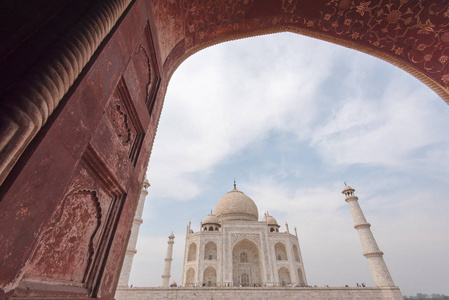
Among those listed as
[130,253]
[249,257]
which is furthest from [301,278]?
[130,253]

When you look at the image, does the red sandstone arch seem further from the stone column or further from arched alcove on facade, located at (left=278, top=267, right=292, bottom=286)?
arched alcove on facade, located at (left=278, top=267, right=292, bottom=286)

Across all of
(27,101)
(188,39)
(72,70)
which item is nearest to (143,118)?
(72,70)

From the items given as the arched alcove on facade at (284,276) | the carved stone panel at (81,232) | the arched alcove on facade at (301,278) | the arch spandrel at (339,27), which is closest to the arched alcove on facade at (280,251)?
the arched alcove on facade at (284,276)

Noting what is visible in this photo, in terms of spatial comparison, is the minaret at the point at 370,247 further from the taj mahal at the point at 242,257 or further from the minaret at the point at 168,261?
the minaret at the point at 168,261

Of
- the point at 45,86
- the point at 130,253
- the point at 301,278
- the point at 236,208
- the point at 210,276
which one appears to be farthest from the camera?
the point at 236,208

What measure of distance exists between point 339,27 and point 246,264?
63.0 ft

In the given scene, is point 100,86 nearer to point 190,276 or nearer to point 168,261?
point 190,276

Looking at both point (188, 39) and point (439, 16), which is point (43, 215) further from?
point (439, 16)

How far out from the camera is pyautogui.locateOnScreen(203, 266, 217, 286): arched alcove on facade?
1752cm

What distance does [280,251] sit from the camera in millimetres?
19500

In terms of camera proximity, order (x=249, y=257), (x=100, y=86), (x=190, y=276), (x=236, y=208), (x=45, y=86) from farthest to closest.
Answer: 1. (x=236, y=208)
2. (x=249, y=257)
3. (x=190, y=276)
4. (x=100, y=86)
5. (x=45, y=86)

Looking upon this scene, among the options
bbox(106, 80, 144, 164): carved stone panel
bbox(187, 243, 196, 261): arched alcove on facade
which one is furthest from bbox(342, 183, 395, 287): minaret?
bbox(106, 80, 144, 164): carved stone panel

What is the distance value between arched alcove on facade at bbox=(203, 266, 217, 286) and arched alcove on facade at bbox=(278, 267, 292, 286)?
17.6 feet

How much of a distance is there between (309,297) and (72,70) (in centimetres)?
1522
